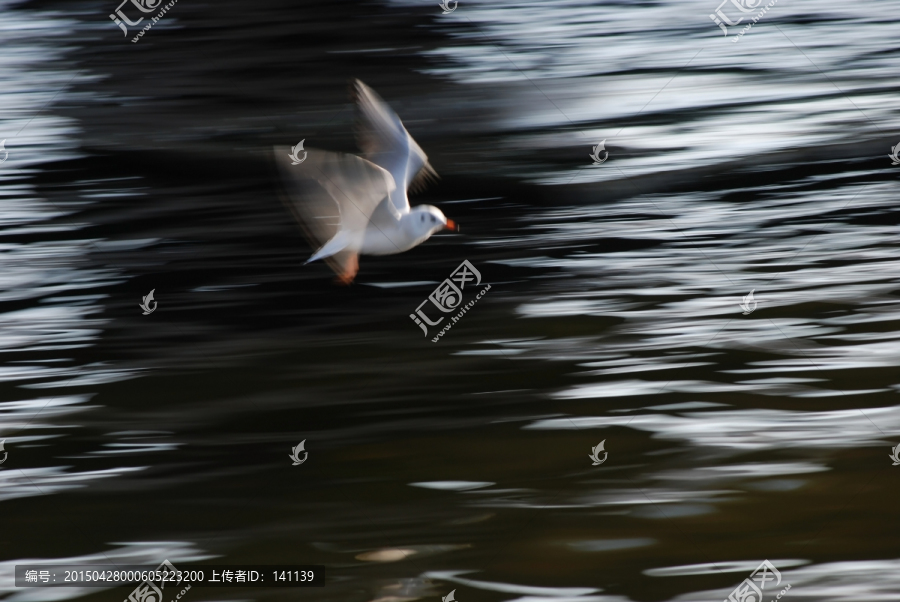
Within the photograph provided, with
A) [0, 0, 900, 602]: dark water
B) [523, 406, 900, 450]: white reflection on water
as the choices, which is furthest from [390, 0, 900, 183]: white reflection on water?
[523, 406, 900, 450]: white reflection on water

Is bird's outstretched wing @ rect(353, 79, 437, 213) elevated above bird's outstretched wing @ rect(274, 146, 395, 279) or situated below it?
above

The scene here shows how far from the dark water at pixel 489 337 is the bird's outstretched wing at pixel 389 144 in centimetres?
54

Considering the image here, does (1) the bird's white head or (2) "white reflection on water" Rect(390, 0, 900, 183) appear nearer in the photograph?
(1) the bird's white head

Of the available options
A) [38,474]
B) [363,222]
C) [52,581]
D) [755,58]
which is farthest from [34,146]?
[755,58]

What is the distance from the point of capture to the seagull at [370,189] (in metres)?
3.99

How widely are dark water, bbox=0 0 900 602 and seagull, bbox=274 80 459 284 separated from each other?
0.33 metres

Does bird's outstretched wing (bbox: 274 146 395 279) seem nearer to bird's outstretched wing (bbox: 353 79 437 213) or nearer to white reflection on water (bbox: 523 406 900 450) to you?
bird's outstretched wing (bbox: 353 79 437 213)

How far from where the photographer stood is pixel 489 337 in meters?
4.02

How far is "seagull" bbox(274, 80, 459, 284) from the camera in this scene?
3.99 metres

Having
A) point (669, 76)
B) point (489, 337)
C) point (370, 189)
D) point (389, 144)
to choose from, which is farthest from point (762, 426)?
point (669, 76)

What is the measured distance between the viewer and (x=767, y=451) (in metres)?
3.13

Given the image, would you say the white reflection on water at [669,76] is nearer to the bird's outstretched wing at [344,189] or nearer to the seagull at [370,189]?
the seagull at [370,189]

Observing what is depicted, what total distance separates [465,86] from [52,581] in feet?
16.3

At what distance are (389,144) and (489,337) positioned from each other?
0.87m
